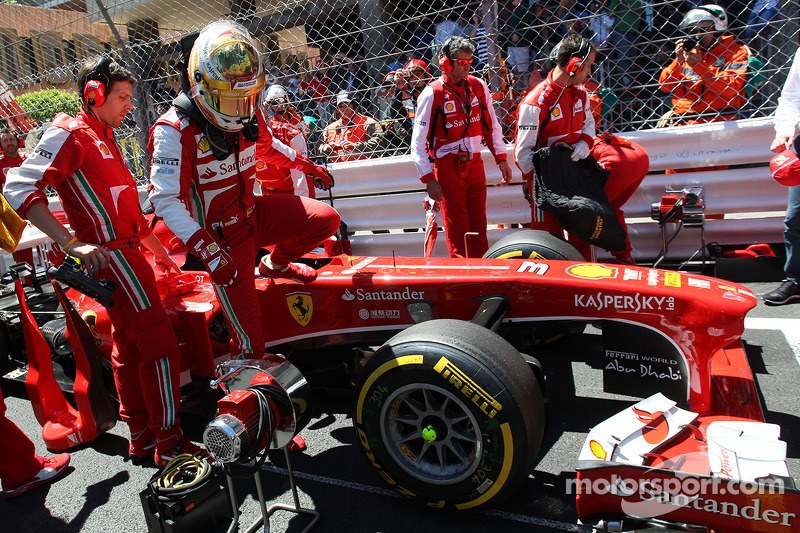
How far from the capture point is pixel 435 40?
680cm

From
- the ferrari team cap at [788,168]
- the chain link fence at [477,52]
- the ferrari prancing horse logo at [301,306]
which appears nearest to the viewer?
the ferrari prancing horse logo at [301,306]

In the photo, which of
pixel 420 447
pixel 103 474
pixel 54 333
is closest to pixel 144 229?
pixel 54 333

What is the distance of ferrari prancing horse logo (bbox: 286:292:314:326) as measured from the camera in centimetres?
330

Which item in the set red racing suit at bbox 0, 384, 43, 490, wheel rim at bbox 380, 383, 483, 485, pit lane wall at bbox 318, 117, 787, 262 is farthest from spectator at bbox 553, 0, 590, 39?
red racing suit at bbox 0, 384, 43, 490

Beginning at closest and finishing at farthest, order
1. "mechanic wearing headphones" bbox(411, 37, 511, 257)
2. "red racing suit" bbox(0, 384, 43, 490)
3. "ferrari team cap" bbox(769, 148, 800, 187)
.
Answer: "red racing suit" bbox(0, 384, 43, 490) → "ferrari team cap" bbox(769, 148, 800, 187) → "mechanic wearing headphones" bbox(411, 37, 511, 257)

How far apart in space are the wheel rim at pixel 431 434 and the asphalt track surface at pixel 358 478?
0.70ft

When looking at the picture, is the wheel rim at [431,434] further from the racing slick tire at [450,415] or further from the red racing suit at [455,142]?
the red racing suit at [455,142]

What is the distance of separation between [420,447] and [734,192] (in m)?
3.89

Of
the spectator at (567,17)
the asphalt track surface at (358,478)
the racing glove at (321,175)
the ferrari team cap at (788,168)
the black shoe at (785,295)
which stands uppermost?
the spectator at (567,17)

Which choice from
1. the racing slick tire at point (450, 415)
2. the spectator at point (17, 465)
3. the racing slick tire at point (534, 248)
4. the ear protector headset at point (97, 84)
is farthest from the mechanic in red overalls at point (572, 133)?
the spectator at point (17, 465)

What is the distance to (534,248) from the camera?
11.8ft

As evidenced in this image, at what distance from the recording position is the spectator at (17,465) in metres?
3.14

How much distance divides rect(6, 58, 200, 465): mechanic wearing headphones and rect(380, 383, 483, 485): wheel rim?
1.31 meters

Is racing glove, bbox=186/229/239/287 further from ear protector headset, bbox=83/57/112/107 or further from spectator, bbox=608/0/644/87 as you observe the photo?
spectator, bbox=608/0/644/87
